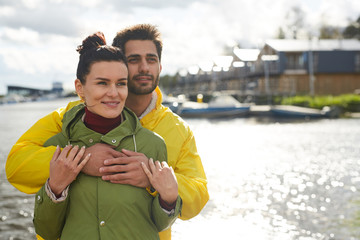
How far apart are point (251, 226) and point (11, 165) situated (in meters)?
8.44

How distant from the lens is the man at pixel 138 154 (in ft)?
6.38

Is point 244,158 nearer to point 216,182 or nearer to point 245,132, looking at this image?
point 216,182

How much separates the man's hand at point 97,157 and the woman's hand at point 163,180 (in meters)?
0.16

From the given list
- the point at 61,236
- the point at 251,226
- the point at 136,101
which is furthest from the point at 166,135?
the point at 251,226

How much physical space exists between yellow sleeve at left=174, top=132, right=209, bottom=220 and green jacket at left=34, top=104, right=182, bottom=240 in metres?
0.12

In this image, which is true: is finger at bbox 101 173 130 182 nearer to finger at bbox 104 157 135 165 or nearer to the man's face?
finger at bbox 104 157 135 165

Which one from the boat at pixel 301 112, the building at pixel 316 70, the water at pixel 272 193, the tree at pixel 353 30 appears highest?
the tree at pixel 353 30

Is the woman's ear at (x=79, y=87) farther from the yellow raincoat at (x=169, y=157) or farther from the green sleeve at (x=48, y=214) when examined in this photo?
the green sleeve at (x=48, y=214)

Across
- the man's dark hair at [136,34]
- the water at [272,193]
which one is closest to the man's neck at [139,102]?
the man's dark hair at [136,34]

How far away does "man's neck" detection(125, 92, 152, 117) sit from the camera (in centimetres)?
253

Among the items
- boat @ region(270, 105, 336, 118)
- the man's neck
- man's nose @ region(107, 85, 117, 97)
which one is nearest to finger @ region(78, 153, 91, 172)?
man's nose @ region(107, 85, 117, 97)

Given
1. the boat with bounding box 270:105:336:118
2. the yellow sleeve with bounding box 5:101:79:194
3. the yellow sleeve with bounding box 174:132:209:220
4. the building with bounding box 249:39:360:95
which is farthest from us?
the building with bounding box 249:39:360:95

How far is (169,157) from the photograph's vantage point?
2305 mm


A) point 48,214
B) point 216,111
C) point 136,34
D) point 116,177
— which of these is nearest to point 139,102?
point 136,34
